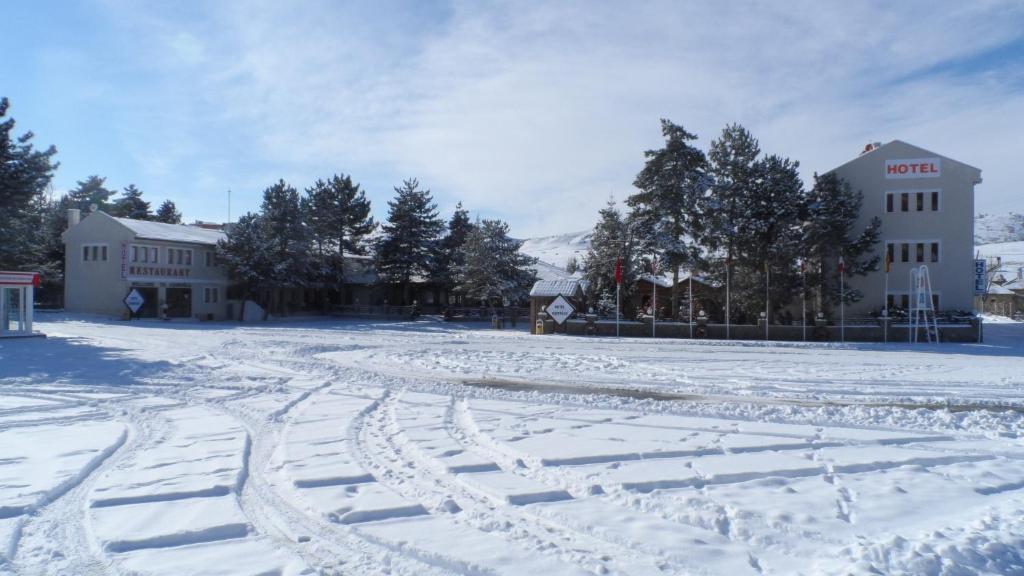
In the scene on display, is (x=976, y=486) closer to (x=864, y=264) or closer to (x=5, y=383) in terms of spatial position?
(x=5, y=383)

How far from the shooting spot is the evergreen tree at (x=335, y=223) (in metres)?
49.9

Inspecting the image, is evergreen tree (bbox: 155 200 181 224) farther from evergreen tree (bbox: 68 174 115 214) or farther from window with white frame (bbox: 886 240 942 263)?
window with white frame (bbox: 886 240 942 263)

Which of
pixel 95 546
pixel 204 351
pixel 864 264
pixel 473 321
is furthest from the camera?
pixel 473 321

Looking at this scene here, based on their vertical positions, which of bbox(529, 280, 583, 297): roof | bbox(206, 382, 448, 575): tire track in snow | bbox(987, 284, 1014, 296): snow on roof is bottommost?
bbox(206, 382, 448, 575): tire track in snow

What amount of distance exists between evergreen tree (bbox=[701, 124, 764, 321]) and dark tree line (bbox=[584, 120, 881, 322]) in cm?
5

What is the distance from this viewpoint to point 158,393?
1342 centimetres

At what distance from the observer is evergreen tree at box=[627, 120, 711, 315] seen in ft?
108

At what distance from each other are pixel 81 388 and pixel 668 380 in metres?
13.2

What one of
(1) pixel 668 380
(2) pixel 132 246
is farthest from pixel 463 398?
(2) pixel 132 246

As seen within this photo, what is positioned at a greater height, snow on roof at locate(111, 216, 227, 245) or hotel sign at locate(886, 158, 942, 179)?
hotel sign at locate(886, 158, 942, 179)

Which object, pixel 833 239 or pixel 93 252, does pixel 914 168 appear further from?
pixel 93 252

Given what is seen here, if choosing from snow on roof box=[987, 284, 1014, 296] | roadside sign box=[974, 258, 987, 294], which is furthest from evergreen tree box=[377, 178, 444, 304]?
snow on roof box=[987, 284, 1014, 296]

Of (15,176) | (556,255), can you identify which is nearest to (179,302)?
(15,176)

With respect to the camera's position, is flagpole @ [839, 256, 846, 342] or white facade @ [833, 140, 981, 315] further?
white facade @ [833, 140, 981, 315]
